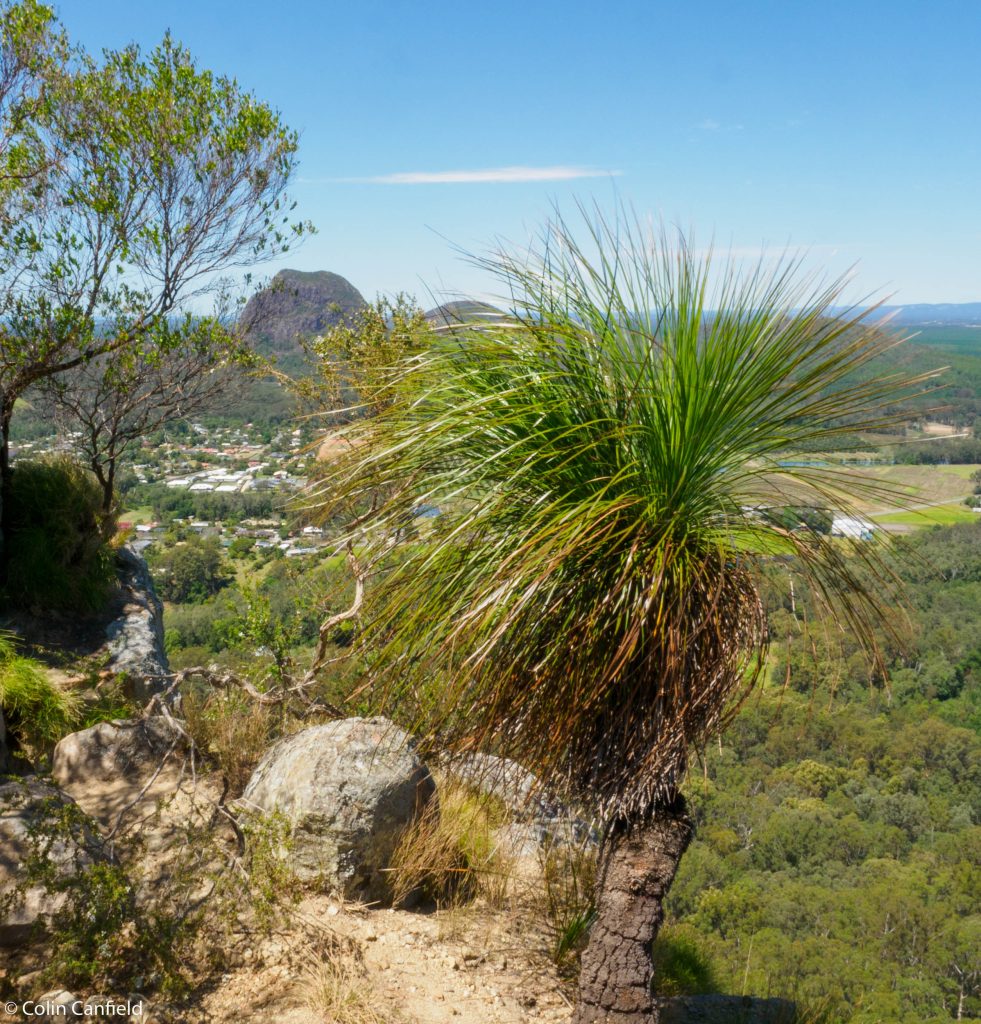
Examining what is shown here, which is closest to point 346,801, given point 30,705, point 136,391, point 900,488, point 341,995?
point 341,995

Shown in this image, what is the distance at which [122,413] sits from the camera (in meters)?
7.02

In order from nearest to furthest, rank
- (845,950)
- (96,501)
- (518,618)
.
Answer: (518,618) < (96,501) < (845,950)

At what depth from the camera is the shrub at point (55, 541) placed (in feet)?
19.7

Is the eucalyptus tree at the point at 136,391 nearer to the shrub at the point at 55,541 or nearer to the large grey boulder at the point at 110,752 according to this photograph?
the shrub at the point at 55,541

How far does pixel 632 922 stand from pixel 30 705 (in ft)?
12.6

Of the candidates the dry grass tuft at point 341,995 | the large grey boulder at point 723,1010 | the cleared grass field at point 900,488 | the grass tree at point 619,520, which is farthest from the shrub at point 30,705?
the cleared grass field at point 900,488

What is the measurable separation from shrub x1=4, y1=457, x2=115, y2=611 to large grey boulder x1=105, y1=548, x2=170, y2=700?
262 millimetres

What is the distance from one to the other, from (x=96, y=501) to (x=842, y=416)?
20.0 feet

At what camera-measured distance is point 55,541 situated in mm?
6199

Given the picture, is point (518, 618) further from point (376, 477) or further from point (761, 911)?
point (761, 911)

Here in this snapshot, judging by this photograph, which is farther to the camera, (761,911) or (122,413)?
(761,911)

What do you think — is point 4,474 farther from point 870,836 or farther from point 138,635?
point 870,836

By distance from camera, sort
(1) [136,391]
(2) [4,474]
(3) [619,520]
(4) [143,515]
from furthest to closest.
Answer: (4) [143,515]
(1) [136,391]
(2) [4,474]
(3) [619,520]

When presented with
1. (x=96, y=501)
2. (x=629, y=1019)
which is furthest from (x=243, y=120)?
(x=629, y=1019)
